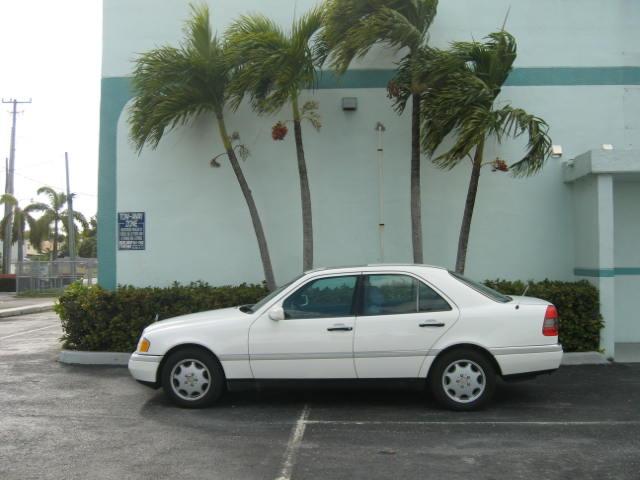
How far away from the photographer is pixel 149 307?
9461 mm

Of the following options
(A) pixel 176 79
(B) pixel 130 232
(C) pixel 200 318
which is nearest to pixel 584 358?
(C) pixel 200 318

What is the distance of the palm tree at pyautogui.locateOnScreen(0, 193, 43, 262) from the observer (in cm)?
3622

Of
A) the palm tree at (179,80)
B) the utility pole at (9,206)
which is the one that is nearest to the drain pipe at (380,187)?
the palm tree at (179,80)

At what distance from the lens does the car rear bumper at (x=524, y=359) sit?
630 centimetres

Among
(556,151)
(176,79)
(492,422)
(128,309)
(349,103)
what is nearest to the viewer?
(492,422)

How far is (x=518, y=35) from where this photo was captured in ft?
35.0

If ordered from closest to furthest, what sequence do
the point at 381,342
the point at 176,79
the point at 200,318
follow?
the point at 381,342, the point at 200,318, the point at 176,79

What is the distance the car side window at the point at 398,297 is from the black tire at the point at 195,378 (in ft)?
5.57

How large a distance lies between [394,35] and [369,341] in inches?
192

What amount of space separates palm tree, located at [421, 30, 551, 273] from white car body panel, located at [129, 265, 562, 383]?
3165 millimetres

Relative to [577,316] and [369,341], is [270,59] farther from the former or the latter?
[577,316]

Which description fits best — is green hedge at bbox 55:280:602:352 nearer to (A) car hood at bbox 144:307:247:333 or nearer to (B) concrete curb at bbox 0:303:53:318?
(A) car hood at bbox 144:307:247:333

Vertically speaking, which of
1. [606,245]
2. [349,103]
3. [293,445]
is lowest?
[293,445]

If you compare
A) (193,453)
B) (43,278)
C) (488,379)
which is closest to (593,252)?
(488,379)
